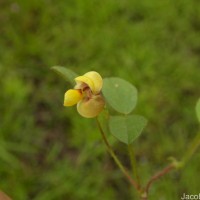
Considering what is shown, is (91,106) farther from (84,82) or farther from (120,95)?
(120,95)

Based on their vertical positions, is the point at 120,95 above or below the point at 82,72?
above

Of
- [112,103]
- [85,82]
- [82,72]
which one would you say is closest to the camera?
[85,82]

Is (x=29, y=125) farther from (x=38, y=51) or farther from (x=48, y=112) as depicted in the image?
(x=38, y=51)

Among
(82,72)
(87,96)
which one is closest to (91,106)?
(87,96)

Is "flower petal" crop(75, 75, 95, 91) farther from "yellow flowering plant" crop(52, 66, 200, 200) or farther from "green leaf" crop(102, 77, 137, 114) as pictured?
"green leaf" crop(102, 77, 137, 114)

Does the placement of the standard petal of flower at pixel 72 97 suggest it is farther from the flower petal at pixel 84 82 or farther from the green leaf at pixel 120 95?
the green leaf at pixel 120 95

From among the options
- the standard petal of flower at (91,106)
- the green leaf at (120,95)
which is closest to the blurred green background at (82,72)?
the green leaf at (120,95)

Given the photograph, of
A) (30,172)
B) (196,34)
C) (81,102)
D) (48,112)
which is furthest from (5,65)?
(81,102)
